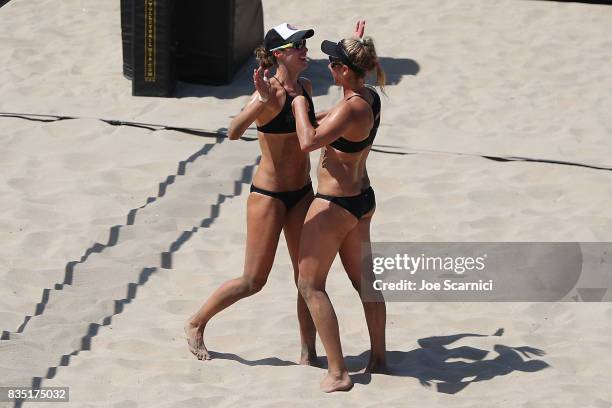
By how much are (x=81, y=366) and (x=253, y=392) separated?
871 mm

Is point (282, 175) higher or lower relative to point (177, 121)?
higher

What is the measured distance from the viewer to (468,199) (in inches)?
294

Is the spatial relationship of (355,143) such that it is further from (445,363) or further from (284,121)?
(445,363)

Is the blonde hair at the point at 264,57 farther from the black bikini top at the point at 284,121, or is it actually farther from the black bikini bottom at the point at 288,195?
the black bikini bottom at the point at 288,195

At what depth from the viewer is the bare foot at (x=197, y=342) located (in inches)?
216

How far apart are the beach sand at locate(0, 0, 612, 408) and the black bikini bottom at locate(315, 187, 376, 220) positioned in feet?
2.59

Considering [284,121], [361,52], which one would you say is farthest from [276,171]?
[361,52]

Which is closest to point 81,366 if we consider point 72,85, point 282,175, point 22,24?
point 282,175

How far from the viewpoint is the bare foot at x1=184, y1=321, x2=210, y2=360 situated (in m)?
5.48

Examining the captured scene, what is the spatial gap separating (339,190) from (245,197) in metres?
2.56

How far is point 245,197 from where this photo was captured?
756cm

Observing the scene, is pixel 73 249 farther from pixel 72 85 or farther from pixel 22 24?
pixel 22 24

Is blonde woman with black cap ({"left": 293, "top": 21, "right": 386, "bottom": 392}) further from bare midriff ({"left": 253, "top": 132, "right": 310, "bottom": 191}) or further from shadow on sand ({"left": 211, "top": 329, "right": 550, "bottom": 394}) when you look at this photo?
shadow on sand ({"left": 211, "top": 329, "right": 550, "bottom": 394})

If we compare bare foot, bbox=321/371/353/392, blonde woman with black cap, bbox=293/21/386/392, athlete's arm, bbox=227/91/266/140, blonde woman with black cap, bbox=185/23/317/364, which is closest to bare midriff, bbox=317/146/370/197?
blonde woman with black cap, bbox=293/21/386/392
